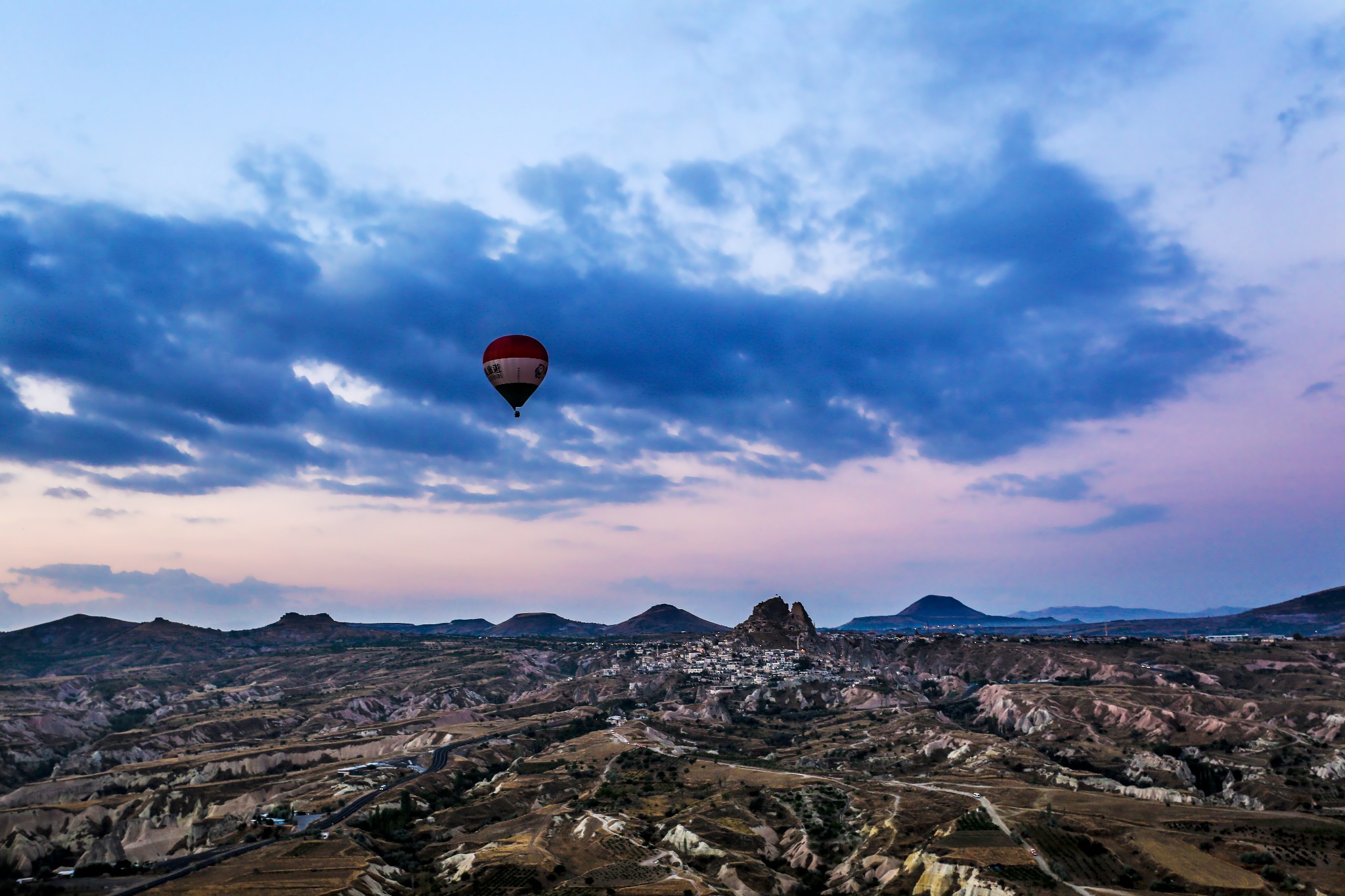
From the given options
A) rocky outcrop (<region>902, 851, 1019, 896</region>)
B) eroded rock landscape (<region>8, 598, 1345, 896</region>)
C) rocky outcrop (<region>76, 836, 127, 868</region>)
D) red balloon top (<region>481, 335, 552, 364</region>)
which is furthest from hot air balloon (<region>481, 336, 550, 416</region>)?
rocky outcrop (<region>76, 836, 127, 868</region>)

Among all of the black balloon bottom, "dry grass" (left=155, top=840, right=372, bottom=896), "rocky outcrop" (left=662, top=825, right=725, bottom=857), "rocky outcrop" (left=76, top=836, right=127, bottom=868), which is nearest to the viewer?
"dry grass" (left=155, top=840, right=372, bottom=896)

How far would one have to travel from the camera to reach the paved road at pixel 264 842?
226 ft

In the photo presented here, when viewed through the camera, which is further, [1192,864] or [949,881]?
[1192,864]

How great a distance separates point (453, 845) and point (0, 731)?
130755 mm

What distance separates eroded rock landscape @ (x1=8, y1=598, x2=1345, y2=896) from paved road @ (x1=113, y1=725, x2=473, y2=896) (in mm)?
391

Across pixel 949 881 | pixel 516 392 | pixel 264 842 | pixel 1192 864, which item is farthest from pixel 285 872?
pixel 1192 864

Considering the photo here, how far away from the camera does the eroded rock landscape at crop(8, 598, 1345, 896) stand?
63688 millimetres

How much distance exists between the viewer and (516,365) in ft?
237

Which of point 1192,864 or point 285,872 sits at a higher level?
point 1192,864

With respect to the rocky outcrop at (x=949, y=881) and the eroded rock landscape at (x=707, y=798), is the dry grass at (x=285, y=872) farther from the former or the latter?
the rocky outcrop at (x=949, y=881)

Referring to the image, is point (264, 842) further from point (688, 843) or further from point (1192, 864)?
point (1192, 864)

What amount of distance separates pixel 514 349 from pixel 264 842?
6168cm

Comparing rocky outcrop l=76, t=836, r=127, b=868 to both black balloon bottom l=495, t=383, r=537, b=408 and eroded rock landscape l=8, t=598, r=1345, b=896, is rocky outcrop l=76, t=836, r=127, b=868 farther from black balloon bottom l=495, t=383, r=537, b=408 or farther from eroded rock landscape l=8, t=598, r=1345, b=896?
black balloon bottom l=495, t=383, r=537, b=408

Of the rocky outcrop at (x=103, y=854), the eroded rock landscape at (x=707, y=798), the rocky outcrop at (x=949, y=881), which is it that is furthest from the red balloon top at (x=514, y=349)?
the rocky outcrop at (x=103, y=854)
